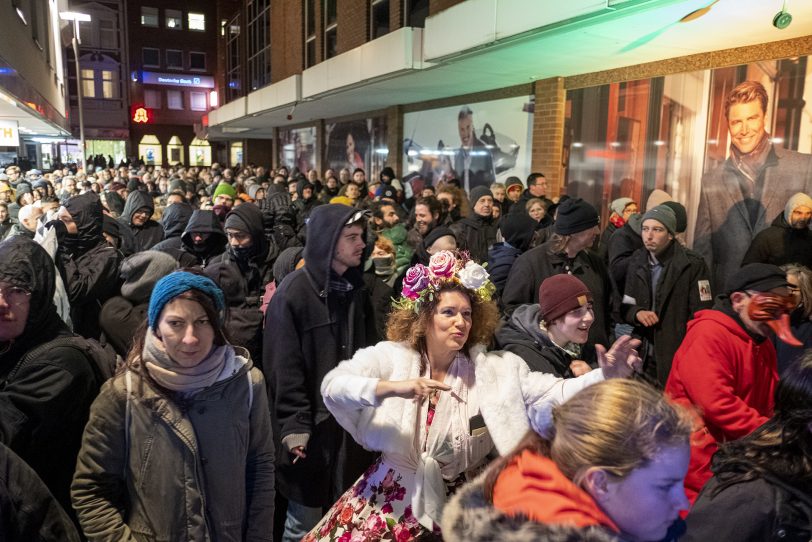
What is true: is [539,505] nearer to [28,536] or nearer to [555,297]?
[28,536]

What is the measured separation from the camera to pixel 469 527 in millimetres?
1378

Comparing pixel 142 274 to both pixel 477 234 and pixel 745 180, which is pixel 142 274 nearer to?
pixel 477 234

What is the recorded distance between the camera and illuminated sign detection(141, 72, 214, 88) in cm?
4947

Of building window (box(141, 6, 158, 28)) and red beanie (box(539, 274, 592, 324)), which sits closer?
red beanie (box(539, 274, 592, 324))

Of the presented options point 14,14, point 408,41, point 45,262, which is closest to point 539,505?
point 45,262

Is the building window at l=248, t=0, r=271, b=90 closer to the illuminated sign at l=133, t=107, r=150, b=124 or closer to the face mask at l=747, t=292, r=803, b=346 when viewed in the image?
the illuminated sign at l=133, t=107, r=150, b=124

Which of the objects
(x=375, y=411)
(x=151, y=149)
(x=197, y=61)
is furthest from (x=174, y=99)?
(x=375, y=411)

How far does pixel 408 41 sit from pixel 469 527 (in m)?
8.73

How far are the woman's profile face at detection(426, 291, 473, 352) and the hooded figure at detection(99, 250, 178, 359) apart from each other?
1.79 m

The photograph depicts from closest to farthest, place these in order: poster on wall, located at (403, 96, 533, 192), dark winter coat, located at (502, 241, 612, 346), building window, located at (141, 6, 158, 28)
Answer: dark winter coat, located at (502, 241, 612, 346) → poster on wall, located at (403, 96, 533, 192) → building window, located at (141, 6, 158, 28)

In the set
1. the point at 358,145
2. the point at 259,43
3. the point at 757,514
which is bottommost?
the point at 757,514

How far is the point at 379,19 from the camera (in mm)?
15266

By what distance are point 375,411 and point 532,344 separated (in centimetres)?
97

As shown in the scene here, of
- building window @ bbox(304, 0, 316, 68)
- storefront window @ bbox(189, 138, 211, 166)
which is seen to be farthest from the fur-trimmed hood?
storefront window @ bbox(189, 138, 211, 166)
